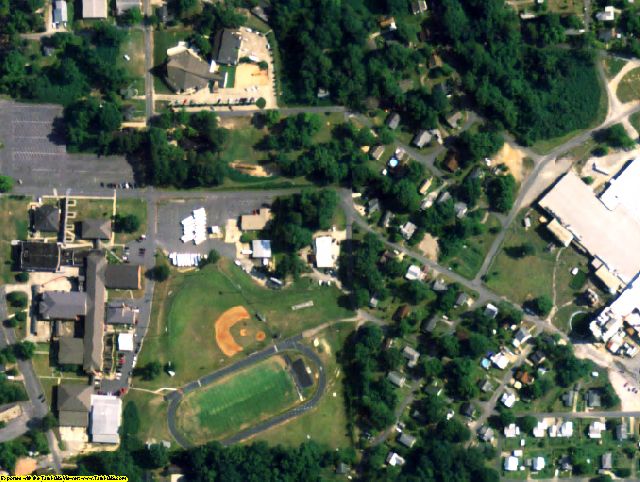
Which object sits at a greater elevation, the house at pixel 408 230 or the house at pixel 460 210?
the house at pixel 460 210

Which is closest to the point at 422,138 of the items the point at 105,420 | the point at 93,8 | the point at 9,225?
the point at 93,8

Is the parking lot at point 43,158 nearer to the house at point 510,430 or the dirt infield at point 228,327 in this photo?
the dirt infield at point 228,327

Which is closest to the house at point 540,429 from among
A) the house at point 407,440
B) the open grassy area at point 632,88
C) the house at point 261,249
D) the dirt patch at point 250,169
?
the house at point 407,440

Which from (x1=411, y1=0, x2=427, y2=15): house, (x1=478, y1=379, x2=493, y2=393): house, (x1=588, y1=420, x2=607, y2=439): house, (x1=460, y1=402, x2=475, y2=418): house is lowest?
(x1=588, y1=420, x2=607, y2=439): house

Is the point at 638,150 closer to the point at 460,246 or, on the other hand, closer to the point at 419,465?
the point at 460,246

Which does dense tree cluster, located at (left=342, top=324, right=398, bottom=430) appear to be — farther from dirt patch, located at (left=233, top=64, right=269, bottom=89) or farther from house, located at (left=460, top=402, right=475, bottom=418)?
dirt patch, located at (left=233, top=64, right=269, bottom=89)

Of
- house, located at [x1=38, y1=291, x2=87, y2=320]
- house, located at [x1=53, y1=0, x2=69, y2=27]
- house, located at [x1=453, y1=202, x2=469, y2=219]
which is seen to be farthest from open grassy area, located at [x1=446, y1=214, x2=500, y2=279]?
house, located at [x1=53, y1=0, x2=69, y2=27]
